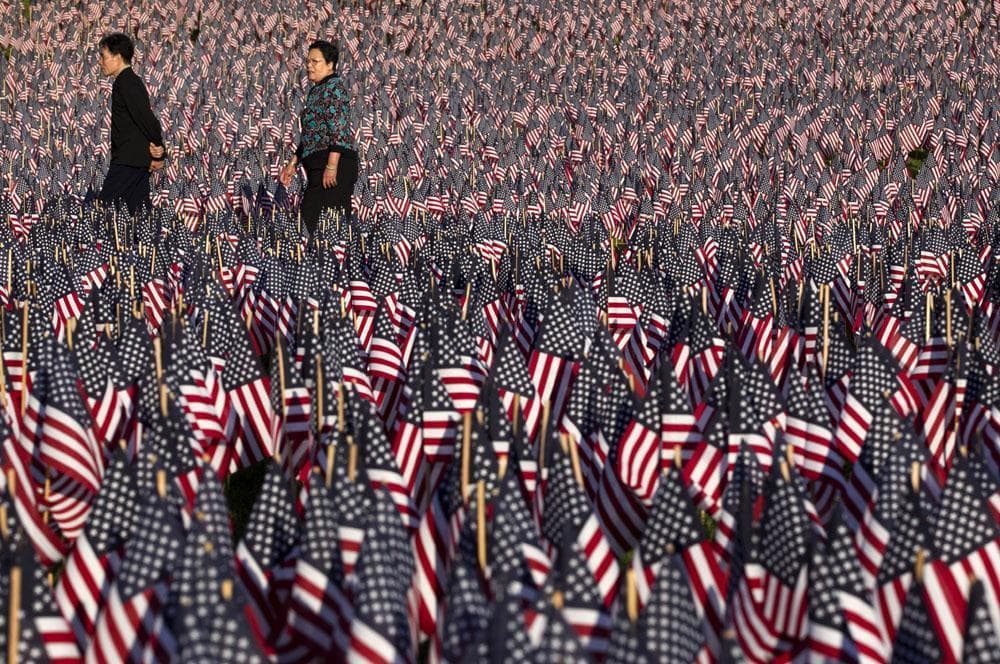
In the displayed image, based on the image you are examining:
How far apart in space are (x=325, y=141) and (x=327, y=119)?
291 mm

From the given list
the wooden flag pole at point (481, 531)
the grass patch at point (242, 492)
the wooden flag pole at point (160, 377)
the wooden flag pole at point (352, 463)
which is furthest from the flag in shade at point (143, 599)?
the grass patch at point (242, 492)

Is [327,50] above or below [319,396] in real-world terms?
above

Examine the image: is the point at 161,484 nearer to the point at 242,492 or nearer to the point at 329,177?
the point at 242,492

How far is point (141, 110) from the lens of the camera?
1409 centimetres

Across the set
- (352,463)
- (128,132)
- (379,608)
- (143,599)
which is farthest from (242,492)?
(128,132)

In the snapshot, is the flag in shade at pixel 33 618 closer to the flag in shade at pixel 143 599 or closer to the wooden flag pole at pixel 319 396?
the flag in shade at pixel 143 599

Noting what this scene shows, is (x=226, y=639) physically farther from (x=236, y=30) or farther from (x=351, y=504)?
(x=236, y=30)

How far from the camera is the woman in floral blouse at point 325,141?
43.3 feet

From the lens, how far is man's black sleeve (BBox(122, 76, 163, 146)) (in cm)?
1398

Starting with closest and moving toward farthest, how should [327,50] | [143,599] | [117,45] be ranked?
[143,599] < [327,50] < [117,45]

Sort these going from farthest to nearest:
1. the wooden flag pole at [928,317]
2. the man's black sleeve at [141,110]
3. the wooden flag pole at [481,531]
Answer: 1. the man's black sleeve at [141,110]
2. the wooden flag pole at [928,317]
3. the wooden flag pole at [481,531]

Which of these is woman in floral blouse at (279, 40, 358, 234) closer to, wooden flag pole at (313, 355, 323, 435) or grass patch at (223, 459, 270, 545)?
grass patch at (223, 459, 270, 545)

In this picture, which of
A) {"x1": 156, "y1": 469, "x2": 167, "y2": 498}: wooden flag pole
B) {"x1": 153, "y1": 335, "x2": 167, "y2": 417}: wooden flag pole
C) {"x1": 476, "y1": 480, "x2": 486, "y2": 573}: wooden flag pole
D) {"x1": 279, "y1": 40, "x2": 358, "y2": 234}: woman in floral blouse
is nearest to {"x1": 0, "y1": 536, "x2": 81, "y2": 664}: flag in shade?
{"x1": 156, "y1": 469, "x2": 167, "y2": 498}: wooden flag pole

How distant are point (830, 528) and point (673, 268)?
7325 millimetres
